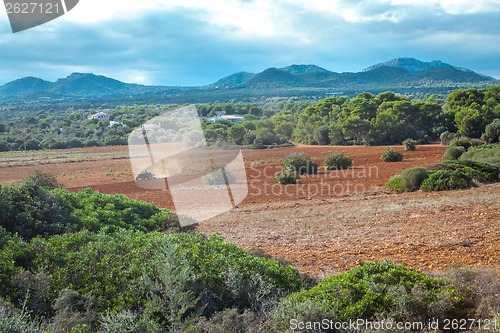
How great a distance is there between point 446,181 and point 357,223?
23.7 ft

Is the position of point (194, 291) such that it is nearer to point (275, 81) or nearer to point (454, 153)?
point (454, 153)

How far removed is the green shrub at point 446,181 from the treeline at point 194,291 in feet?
38.0

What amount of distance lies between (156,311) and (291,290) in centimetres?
155

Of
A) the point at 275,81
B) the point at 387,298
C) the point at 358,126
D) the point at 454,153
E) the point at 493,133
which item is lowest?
the point at 454,153

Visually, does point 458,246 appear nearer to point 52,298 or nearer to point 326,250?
point 326,250

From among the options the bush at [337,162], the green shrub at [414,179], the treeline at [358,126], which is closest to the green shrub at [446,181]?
the green shrub at [414,179]

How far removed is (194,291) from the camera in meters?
4.34

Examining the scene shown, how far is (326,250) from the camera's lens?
760cm

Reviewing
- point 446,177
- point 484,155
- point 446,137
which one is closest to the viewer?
point 446,177

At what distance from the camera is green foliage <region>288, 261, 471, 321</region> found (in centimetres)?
383

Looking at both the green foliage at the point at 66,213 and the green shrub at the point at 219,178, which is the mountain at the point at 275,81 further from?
the green foliage at the point at 66,213

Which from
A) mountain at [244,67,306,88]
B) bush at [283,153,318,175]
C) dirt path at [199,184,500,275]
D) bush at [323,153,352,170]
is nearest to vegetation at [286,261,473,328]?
dirt path at [199,184,500,275]

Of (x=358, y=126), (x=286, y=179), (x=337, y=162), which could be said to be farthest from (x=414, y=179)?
(x=358, y=126)

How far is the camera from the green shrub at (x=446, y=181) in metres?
15.5
